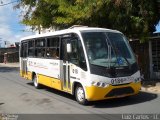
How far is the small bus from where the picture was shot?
11867 millimetres

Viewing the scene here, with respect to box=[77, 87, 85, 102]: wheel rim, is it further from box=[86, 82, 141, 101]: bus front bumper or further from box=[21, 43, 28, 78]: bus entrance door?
box=[21, 43, 28, 78]: bus entrance door

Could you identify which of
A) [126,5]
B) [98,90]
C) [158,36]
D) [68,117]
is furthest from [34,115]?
[158,36]

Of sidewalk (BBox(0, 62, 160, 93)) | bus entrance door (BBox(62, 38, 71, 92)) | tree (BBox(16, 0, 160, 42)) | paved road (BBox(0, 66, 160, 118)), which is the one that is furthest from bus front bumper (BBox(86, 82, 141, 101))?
tree (BBox(16, 0, 160, 42))

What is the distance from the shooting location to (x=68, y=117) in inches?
420

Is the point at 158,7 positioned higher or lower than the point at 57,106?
higher

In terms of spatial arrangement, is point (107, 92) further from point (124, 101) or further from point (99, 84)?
point (124, 101)

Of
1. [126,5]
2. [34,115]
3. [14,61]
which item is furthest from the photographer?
[14,61]

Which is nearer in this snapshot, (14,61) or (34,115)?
(34,115)

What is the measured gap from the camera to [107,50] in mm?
12484

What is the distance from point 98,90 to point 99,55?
124 centimetres

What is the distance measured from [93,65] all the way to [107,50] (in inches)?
34.1

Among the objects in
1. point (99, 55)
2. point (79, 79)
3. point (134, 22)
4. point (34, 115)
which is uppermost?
point (134, 22)

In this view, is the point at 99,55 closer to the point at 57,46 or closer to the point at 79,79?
the point at 79,79

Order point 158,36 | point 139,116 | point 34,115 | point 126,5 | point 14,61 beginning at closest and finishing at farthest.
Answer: point 139,116 < point 34,115 < point 126,5 < point 158,36 < point 14,61
